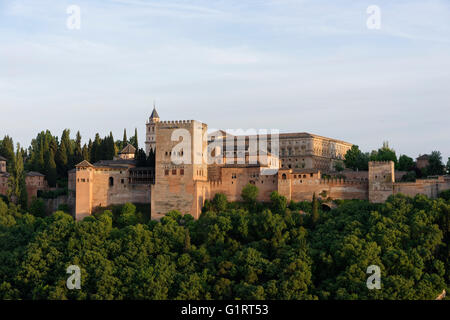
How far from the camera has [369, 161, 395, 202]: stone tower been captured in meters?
58.2

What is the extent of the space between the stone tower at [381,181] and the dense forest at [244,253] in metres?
1.13

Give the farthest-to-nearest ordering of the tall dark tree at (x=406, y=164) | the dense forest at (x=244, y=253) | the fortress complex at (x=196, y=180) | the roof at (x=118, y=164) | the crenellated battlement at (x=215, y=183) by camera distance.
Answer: the tall dark tree at (x=406, y=164) < the roof at (x=118, y=164) < the crenellated battlement at (x=215, y=183) < the fortress complex at (x=196, y=180) < the dense forest at (x=244, y=253)

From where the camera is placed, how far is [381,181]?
5847 cm

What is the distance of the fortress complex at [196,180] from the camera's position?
5872 centimetres

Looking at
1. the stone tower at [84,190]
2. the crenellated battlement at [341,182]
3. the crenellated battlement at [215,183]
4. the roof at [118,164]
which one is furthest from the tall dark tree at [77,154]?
the crenellated battlement at [341,182]

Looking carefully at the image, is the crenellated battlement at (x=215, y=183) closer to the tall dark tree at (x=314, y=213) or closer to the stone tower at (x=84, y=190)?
the tall dark tree at (x=314, y=213)

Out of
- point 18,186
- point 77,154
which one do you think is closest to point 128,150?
point 77,154

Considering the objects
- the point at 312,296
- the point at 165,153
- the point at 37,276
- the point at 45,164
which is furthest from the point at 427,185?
the point at 45,164

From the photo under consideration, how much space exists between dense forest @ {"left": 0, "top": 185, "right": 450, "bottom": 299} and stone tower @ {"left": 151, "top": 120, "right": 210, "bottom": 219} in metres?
1.34

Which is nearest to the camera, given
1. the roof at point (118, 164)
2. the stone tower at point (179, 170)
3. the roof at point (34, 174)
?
the stone tower at point (179, 170)

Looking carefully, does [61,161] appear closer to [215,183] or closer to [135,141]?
[135,141]

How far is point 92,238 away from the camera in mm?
55344

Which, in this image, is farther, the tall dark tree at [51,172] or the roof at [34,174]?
the tall dark tree at [51,172]

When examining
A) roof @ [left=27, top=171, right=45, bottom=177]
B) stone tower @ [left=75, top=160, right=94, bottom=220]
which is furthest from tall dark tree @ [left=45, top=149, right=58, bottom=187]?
stone tower @ [left=75, top=160, right=94, bottom=220]
